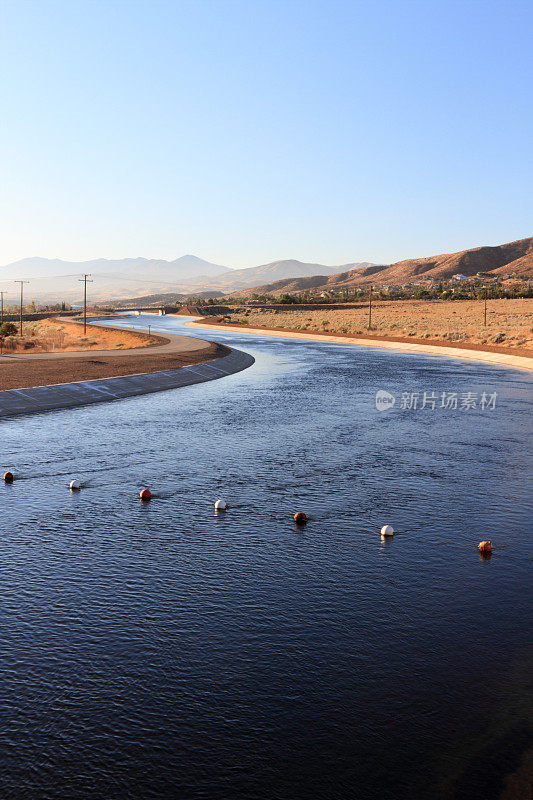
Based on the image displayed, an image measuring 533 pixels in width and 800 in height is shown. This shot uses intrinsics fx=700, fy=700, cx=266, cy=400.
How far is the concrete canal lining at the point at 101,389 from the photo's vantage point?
34.4 m

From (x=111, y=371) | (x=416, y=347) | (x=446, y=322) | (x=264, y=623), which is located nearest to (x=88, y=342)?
(x=416, y=347)

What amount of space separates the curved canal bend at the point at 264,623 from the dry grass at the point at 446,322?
49656 millimetres

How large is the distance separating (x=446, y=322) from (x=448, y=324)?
17.6 ft

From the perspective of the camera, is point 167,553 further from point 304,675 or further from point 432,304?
point 432,304

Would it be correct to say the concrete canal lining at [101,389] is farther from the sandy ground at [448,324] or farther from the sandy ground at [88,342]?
the sandy ground at [448,324]

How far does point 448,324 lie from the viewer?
104m

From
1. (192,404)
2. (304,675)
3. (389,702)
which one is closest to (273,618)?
(304,675)

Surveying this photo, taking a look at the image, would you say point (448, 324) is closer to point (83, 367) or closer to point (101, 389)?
point (83, 367)

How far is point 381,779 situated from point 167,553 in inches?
307

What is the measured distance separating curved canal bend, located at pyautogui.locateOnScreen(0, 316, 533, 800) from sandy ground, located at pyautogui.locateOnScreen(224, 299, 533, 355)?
47.6 meters

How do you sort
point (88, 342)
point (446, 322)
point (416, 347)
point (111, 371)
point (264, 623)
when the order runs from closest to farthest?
point (264, 623), point (111, 371), point (416, 347), point (88, 342), point (446, 322)

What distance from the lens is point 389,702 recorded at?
9.24 meters

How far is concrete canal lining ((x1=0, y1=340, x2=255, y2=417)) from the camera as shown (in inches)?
1355

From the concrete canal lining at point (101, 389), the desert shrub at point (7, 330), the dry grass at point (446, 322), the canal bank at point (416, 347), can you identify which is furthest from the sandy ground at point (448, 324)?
the desert shrub at point (7, 330)
